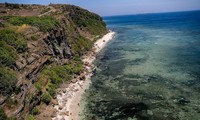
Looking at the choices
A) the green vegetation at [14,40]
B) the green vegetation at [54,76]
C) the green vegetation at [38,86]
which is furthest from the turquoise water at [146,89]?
the green vegetation at [14,40]

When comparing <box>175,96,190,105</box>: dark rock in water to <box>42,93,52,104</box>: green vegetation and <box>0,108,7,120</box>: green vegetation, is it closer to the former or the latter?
<box>42,93,52,104</box>: green vegetation

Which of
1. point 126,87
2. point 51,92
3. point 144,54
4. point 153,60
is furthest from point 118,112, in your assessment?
point 144,54

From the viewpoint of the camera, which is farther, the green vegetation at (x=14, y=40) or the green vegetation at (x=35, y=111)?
the green vegetation at (x=14, y=40)

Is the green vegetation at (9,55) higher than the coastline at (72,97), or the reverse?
the green vegetation at (9,55)

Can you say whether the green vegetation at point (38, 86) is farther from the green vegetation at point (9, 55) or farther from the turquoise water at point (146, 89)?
the turquoise water at point (146, 89)

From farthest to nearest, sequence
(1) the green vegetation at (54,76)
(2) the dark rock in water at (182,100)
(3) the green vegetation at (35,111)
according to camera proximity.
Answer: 1. (1) the green vegetation at (54,76)
2. (2) the dark rock in water at (182,100)
3. (3) the green vegetation at (35,111)

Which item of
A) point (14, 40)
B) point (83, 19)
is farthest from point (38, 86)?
point (83, 19)

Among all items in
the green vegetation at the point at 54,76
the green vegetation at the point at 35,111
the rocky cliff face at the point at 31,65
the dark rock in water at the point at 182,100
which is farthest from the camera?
the green vegetation at the point at 54,76

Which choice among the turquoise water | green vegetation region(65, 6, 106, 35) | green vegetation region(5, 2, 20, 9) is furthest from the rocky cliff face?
green vegetation region(65, 6, 106, 35)

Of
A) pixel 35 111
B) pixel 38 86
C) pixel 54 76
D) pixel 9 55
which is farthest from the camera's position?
pixel 54 76

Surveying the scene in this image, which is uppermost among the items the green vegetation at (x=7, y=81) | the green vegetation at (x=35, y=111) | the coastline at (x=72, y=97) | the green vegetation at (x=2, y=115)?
the green vegetation at (x=7, y=81)

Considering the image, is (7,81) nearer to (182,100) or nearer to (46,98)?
(46,98)

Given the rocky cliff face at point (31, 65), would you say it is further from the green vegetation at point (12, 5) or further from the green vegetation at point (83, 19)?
the green vegetation at point (83, 19)
